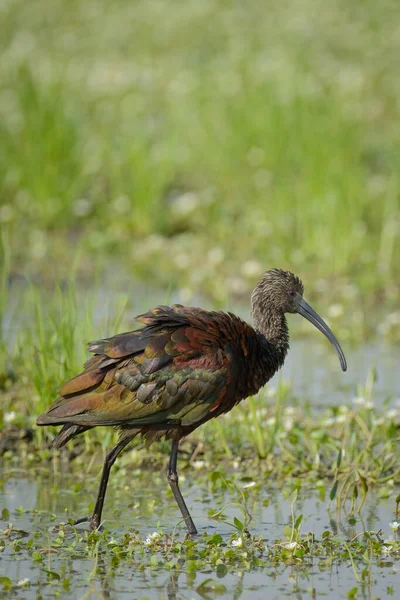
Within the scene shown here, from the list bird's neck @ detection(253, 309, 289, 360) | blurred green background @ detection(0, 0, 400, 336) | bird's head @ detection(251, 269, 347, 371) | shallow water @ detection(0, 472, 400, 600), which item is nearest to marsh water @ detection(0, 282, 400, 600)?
shallow water @ detection(0, 472, 400, 600)

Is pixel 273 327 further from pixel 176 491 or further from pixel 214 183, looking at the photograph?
pixel 214 183

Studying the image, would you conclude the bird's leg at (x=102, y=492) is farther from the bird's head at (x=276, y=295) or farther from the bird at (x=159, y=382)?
the bird's head at (x=276, y=295)

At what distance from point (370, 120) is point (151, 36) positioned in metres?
5.42

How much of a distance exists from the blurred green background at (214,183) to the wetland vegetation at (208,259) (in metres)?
0.03

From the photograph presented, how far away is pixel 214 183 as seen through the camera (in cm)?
1352

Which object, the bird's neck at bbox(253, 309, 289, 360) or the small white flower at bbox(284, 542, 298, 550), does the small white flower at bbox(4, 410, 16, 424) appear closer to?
the bird's neck at bbox(253, 309, 289, 360)

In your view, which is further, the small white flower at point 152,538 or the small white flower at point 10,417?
the small white flower at point 10,417

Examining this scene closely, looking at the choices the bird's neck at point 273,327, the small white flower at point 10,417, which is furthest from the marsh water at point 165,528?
the bird's neck at point 273,327

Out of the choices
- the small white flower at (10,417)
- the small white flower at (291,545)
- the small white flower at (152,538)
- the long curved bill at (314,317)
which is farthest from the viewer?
the small white flower at (10,417)

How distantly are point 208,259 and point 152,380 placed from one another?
5.94m

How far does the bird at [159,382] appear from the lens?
588 cm

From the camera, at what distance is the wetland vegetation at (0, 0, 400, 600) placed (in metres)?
5.64

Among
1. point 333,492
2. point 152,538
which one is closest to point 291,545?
point 152,538

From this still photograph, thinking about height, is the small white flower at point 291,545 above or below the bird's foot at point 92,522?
below
